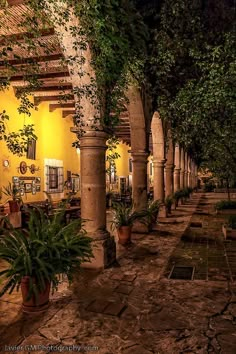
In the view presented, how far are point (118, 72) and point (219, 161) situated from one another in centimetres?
674

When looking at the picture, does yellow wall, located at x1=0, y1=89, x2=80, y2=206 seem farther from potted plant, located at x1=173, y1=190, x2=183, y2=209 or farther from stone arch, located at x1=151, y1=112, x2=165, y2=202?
potted plant, located at x1=173, y1=190, x2=183, y2=209

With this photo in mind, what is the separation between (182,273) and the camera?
5281mm

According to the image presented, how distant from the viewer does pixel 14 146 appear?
4270mm

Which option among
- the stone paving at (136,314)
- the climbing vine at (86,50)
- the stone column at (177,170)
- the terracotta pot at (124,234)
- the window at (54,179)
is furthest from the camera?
the stone column at (177,170)

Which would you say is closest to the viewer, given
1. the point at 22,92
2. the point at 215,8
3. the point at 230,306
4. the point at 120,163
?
the point at 230,306

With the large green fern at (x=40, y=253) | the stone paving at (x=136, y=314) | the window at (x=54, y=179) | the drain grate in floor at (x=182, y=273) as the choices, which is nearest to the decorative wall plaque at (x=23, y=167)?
the window at (x=54, y=179)

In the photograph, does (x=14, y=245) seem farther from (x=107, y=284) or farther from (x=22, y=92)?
(x=22, y=92)

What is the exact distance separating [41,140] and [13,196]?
372 centimetres

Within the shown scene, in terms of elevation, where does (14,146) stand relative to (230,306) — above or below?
above

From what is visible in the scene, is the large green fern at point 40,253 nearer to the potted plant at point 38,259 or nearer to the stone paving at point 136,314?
the potted plant at point 38,259

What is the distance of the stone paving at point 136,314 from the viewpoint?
9.91 ft

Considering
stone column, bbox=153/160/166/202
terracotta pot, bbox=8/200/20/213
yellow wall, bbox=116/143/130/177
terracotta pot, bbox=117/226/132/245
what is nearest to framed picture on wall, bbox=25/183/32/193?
terracotta pot, bbox=8/200/20/213

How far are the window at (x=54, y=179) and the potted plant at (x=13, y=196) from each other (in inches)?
99.8

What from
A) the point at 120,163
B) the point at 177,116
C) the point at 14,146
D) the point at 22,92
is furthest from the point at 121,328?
the point at 120,163
